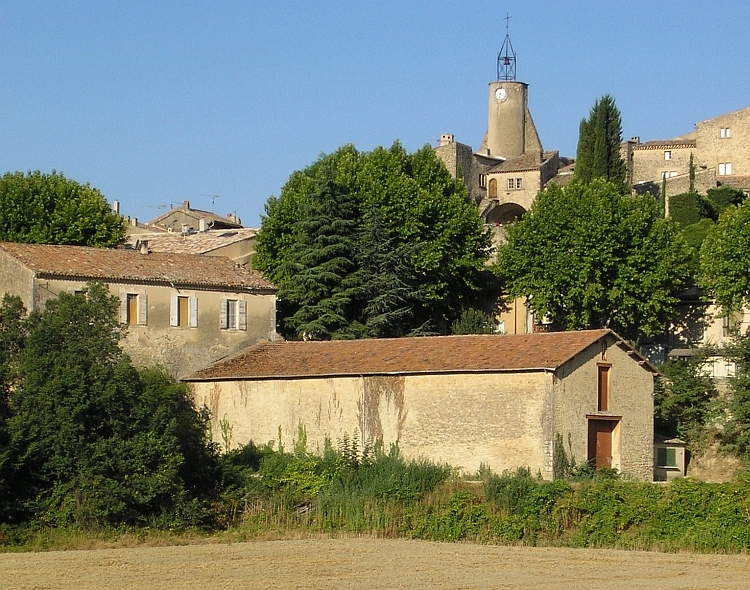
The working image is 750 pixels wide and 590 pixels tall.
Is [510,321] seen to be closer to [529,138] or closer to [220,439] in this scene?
[220,439]

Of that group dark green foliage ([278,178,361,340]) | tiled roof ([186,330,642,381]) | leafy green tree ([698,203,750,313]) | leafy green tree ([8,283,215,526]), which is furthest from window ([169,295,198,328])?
leafy green tree ([698,203,750,313])

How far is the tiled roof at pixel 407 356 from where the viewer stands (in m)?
→ 35.6

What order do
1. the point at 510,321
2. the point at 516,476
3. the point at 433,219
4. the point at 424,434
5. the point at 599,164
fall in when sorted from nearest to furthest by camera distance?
the point at 516,476, the point at 424,434, the point at 433,219, the point at 510,321, the point at 599,164

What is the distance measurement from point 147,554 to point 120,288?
16546mm

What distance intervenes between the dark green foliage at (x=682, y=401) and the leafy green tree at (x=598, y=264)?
5.46 metres

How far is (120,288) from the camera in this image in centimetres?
4219

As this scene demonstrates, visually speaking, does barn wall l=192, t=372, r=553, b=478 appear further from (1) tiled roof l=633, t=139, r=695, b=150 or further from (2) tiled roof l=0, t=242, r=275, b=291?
(1) tiled roof l=633, t=139, r=695, b=150

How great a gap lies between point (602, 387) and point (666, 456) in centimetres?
541

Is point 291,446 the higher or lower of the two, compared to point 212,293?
lower

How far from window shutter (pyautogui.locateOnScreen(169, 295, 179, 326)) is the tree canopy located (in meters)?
4.90

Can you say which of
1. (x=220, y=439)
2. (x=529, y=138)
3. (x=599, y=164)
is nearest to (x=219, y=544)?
(x=220, y=439)

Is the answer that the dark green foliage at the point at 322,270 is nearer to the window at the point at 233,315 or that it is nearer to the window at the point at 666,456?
the window at the point at 233,315

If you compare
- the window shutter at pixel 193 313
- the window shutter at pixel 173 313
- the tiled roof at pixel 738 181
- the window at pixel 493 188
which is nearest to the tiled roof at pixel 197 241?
the window shutter at pixel 193 313

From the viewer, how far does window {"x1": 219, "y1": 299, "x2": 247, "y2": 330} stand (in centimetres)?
4438
